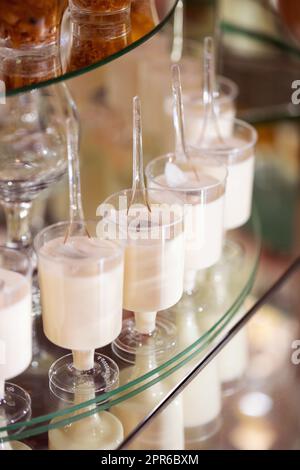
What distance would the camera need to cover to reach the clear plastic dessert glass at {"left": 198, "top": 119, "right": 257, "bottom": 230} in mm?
1059

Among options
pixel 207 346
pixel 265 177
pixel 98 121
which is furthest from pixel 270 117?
pixel 207 346

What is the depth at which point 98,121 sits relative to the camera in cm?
146

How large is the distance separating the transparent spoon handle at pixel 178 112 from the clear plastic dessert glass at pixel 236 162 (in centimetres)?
6

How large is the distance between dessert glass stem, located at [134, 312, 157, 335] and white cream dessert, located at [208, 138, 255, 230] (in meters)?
0.20

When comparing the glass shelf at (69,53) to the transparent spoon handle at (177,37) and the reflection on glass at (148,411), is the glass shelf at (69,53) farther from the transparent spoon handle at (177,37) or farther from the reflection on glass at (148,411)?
the transparent spoon handle at (177,37)

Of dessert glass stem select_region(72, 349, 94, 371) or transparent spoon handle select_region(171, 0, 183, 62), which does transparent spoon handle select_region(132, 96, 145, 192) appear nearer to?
dessert glass stem select_region(72, 349, 94, 371)

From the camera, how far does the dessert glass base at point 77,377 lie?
867 mm

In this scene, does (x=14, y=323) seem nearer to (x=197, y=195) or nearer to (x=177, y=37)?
(x=197, y=195)

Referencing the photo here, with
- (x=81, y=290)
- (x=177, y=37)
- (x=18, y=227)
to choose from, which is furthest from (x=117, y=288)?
(x=177, y=37)

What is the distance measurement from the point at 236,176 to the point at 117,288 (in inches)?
12.1

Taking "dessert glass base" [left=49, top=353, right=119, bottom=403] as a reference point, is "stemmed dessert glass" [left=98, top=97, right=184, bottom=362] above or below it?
above

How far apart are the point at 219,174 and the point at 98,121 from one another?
0.52 m

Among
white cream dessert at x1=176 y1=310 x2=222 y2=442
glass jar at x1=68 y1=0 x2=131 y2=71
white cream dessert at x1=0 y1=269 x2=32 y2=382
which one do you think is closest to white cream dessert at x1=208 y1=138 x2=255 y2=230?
white cream dessert at x1=176 y1=310 x2=222 y2=442

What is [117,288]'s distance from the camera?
82cm
